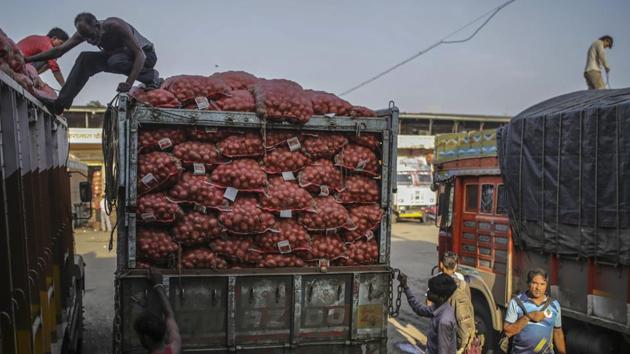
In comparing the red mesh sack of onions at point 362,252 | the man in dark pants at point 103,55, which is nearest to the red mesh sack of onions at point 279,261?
the red mesh sack of onions at point 362,252

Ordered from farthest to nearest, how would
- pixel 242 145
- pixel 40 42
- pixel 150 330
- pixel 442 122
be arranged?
pixel 442 122 → pixel 40 42 → pixel 242 145 → pixel 150 330

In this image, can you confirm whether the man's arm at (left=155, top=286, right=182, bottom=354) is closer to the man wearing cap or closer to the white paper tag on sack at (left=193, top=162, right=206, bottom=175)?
the white paper tag on sack at (left=193, top=162, right=206, bottom=175)

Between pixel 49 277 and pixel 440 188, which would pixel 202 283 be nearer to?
pixel 49 277

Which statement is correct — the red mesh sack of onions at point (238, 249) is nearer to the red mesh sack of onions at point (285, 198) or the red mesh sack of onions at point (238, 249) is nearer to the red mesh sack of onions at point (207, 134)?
the red mesh sack of onions at point (285, 198)

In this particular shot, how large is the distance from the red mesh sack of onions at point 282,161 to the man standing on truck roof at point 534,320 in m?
2.36

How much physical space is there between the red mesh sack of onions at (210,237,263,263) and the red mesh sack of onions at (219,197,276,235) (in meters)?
0.09

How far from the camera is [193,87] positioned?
14.2 feet

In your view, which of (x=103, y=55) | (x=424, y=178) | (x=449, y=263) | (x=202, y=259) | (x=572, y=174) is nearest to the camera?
(x=202, y=259)

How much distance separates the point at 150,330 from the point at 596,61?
9055 millimetres

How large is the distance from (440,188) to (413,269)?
19.5 ft

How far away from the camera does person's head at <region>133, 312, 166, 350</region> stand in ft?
11.1

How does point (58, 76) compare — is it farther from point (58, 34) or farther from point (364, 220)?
point (364, 220)

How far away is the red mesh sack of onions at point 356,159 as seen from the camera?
4.62 meters

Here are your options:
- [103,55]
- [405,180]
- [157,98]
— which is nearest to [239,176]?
[157,98]
